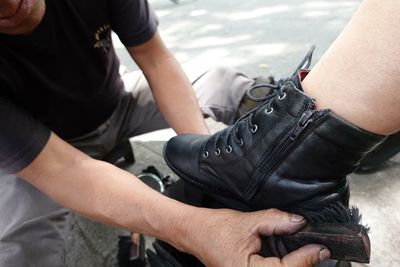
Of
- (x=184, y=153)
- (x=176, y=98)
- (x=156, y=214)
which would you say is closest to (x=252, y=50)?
(x=176, y=98)

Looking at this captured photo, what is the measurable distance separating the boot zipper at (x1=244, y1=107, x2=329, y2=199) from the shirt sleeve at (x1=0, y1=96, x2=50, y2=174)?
449 mm

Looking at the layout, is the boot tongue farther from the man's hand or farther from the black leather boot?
the man's hand

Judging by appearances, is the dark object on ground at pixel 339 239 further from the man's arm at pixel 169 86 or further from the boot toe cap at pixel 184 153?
the man's arm at pixel 169 86

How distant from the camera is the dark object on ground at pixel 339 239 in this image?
0.63 m

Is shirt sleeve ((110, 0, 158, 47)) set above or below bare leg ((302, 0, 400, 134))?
below

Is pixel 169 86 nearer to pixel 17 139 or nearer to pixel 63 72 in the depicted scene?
pixel 63 72

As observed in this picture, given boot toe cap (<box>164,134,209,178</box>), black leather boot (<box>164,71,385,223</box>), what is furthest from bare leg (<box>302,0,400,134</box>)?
boot toe cap (<box>164,134,209,178</box>)

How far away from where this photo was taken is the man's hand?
635 mm

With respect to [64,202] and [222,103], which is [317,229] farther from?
[222,103]

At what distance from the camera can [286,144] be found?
65 cm

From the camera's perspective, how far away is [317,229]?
66 centimetres

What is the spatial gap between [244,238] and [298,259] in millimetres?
93

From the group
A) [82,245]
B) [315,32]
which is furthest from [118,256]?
[315,32]

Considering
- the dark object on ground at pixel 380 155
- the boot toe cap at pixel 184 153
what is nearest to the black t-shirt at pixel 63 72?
the boot toe cap at pixel 184 153
